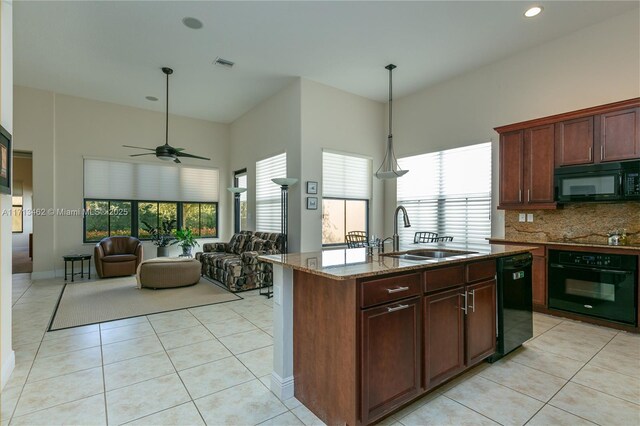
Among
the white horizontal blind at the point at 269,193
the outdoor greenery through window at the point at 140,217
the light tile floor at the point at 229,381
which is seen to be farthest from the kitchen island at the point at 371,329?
the outdoor greenery through window at the point at 140,217

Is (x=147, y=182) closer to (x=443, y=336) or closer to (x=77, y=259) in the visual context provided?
(x=77, y=259)

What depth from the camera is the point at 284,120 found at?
232 inches

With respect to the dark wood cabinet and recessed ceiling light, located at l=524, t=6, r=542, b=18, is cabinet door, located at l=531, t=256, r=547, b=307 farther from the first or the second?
recessed ceiling light, located at l=524, t=6, r=542, b=18

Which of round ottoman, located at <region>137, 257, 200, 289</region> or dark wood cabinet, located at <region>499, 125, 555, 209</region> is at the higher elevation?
dark wood cabinet, located at <region>499, 125, 555, 209</region>

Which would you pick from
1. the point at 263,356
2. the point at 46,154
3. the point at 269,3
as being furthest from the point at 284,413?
the point at 46,154

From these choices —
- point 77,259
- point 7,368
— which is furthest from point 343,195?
point 77,259

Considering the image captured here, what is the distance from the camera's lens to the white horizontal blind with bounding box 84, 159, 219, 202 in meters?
6.68

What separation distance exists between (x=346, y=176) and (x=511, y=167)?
110 inches

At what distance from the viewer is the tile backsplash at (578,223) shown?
11.8ft

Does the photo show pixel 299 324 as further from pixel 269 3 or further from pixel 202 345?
pixel 269 3

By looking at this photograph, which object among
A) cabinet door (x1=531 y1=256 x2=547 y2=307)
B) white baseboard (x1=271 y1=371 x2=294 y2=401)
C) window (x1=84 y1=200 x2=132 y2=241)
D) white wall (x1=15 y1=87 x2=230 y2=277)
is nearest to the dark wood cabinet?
cabinet door (x1=531 y1=256 x2=547 y2=307)

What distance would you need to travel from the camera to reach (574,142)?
12.4 feet

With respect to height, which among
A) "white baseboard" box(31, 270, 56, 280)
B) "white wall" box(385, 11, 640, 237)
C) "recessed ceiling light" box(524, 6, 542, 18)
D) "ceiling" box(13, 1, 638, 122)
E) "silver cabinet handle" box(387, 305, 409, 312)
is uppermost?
"ceiling" box(13, 1, 638, 122)

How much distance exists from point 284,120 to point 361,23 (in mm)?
2419
